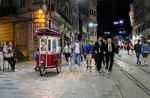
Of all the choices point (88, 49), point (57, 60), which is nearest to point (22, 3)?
point (88, 49)

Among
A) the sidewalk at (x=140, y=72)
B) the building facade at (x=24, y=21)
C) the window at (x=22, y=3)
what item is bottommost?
the sidewalk at (x=140, y=72)

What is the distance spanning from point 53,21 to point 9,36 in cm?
530

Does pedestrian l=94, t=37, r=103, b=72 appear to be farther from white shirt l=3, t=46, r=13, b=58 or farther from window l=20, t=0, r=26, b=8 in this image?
window l=20, t=0, r=26, b=8

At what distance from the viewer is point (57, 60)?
20281 millimetres

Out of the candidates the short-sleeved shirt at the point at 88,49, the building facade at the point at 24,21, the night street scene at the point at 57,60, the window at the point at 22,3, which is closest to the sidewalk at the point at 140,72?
the night street scene at the point at 57,60

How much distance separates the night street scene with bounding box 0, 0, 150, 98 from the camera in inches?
517

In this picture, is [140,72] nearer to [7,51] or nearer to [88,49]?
[88,49]

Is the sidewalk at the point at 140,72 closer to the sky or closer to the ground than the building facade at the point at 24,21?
closer to the ground

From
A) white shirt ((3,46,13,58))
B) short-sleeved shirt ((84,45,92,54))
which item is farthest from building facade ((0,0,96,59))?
white shirt ((3,46,13,58))

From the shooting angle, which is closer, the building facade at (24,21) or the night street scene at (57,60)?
the night street scene at (57,60)

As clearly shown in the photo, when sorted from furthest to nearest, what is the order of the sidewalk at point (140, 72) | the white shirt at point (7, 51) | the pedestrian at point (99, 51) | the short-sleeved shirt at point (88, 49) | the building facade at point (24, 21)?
the building facade at point (24, 21)
the short-sleeved shirt at point (88, 49)
the pedestrian at point (99, 51)
the white shirt at point (7, 51)
the sidewalk at point (140, 72)

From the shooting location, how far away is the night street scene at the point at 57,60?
1313 centimetres

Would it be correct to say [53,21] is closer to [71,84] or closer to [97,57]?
[97,57]

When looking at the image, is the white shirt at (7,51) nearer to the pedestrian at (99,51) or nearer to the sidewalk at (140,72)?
the pedestrian at (99,51)
